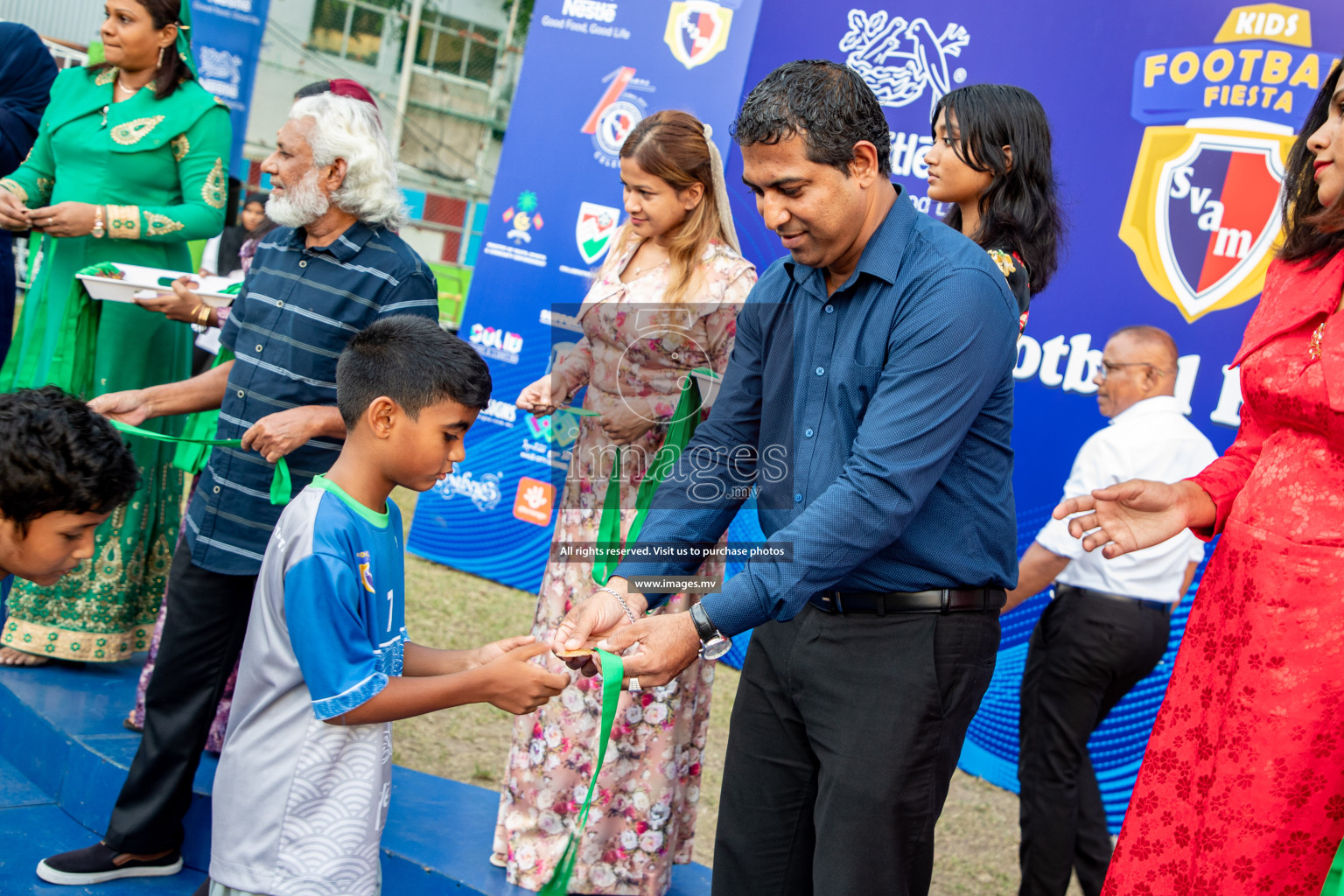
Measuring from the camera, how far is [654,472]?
8.96 feet

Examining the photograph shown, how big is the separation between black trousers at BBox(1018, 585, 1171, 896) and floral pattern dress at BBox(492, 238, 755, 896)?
3.53 ft

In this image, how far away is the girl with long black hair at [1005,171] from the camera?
246cm

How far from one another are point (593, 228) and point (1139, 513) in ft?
14.6

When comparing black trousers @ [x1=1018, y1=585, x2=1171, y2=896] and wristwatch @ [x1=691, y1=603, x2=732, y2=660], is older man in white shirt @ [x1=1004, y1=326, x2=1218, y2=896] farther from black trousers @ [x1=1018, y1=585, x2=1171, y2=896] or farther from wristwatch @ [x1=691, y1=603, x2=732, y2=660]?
wristwatch @ [x1=691, y1=603, x2=732, y2=660]

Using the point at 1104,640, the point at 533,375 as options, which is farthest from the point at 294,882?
the point at 533,375

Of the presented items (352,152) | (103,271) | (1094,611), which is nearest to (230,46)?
(103,271)

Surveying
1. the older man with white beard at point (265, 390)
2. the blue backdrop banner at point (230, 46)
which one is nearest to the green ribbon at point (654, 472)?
the older man with white beard at point (265, 390)

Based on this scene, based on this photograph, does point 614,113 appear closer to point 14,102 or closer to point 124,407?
point 14,102

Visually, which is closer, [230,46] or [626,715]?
[626,715]

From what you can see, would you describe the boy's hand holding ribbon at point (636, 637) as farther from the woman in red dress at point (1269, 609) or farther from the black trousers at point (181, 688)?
the black trousers at point (181, 688)

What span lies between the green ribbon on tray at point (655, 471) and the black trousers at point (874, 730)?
2.79 feet

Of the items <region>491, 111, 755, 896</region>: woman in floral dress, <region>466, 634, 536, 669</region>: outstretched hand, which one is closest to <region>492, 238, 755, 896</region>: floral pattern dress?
<region>491, 111, 755, 896</region>: woman in floral dress

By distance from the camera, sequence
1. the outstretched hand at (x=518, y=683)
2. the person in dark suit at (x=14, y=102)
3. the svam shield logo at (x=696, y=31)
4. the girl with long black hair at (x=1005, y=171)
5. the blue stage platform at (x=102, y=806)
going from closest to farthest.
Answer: the outstretched hand at (x=518, y=683) → the girl with long black hair at (x=1005, y=171) → the blue stage platform at (x=102, y=806) → the person in dark suit at (x=14, y=102) → the svam shield logo at (x=696, y=31)

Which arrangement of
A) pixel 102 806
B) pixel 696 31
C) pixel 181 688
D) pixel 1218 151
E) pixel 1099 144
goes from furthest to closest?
pixel 696 31 < pixel 1099 144 < pixel 1218 151 < pixel 102 806 < pixel 181 688
